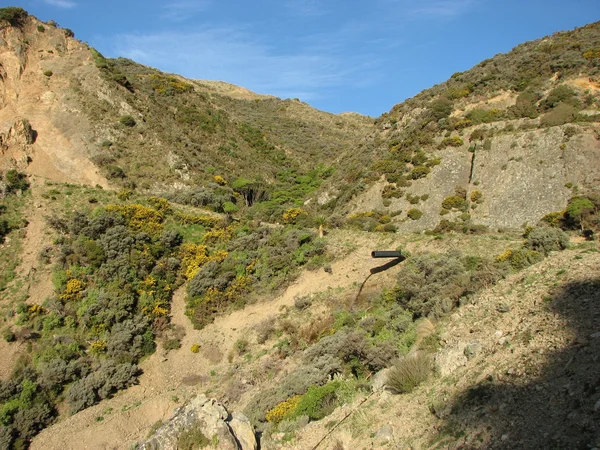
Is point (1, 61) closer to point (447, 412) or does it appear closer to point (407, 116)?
point (407, 116)

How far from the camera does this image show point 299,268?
22875 millimetres

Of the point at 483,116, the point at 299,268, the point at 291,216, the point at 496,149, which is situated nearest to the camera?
the point at 299,268

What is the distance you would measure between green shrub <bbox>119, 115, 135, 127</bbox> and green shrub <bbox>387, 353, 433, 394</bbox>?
34195 mm

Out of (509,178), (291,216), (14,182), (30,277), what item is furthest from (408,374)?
(14,182)

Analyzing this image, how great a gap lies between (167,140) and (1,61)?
14.4 metres

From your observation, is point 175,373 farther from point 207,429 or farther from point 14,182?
point 14,182

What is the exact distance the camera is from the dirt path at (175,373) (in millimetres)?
15117

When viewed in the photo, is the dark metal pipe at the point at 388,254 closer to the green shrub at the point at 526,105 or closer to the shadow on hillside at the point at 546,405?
the shadow on hillside at the point at 546,405

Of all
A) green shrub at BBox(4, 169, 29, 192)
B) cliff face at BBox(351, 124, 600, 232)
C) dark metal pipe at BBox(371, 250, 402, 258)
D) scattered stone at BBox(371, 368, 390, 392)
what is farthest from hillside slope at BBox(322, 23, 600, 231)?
green shrub at BBox(4, 169, 29, 192)

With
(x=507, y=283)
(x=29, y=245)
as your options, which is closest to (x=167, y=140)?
(x=29, y=245)

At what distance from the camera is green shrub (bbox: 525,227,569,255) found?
1439 cm

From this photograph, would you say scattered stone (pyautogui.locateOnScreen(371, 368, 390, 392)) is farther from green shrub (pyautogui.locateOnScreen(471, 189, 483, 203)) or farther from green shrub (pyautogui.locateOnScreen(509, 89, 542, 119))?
green shrub (pyautogui.locateOnScreen(509, 89, 542, 119))

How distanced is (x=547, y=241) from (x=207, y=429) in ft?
39.4

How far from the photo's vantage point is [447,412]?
814 cm
